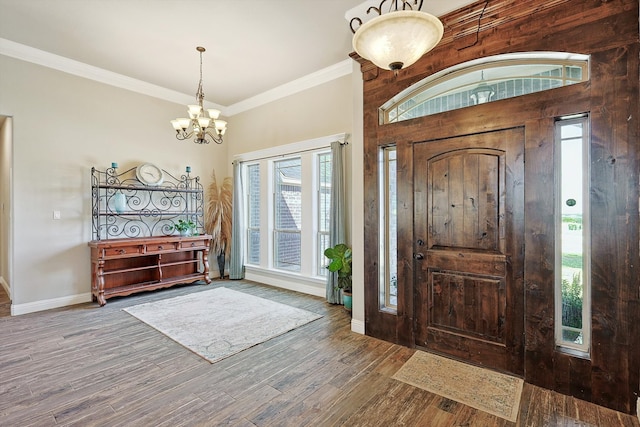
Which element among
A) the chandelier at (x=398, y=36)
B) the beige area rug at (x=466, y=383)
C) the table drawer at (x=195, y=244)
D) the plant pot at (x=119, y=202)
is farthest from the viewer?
the table drawer at (x=195, y=244)

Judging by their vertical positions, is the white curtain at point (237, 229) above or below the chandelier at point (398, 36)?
below

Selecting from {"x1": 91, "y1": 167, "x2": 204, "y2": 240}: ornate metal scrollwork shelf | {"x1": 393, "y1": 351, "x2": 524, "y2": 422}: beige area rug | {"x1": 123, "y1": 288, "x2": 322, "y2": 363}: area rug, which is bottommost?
{"x1": 393, "y1": 351, "x2": 524, "y2": 422}: beige area rug

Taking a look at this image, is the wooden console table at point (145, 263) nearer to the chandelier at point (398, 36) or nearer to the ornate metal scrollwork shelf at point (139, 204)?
the ornate metal scrollwork shelf at point (139, 204)

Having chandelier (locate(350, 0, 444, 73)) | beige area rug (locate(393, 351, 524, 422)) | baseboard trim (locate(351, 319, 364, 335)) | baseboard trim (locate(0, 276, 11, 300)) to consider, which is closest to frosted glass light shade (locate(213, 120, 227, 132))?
chandelier (locate(350, 0, 444, 73))

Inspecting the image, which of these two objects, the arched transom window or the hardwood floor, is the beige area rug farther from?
the arched transom window

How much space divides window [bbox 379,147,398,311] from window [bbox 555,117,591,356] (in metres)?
1.33

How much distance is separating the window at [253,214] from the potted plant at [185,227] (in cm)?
104

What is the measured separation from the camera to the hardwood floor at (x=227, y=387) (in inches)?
78.8

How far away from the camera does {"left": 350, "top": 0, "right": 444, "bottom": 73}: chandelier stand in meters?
1.56

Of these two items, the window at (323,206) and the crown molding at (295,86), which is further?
the window at (323,206)

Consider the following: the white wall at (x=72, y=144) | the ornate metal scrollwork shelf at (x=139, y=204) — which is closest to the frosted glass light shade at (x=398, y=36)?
the white wall at (x=72, y=144)

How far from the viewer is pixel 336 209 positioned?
447 cm

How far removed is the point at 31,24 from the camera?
3.44 m

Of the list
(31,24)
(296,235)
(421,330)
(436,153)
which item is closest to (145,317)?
(296,235)
